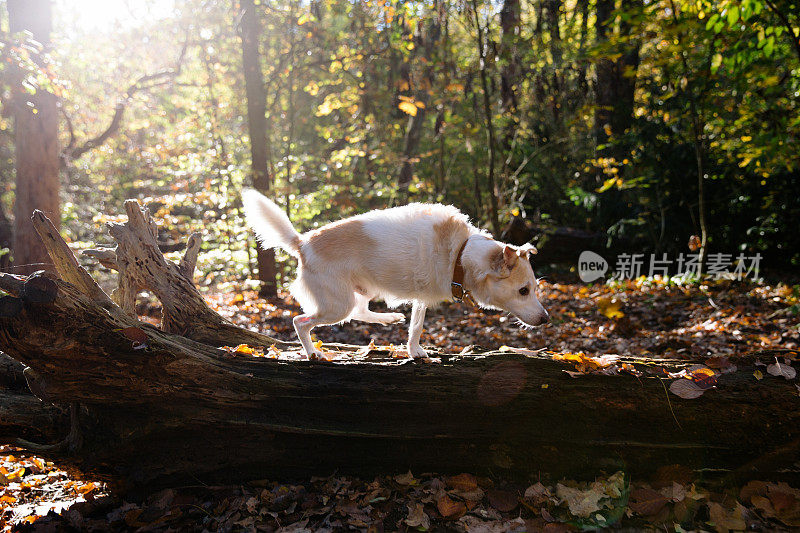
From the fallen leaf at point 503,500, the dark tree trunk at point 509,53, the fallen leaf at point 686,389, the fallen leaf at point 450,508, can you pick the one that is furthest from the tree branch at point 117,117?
the fallen leaf at point 686,389

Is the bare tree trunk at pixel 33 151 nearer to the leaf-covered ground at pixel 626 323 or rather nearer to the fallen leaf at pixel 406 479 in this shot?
the leaf-covered ground at pixel 626 323

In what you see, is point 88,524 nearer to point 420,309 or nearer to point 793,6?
point 420,309

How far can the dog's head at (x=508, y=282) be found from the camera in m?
3.65

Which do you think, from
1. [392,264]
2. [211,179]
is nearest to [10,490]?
[392,264]

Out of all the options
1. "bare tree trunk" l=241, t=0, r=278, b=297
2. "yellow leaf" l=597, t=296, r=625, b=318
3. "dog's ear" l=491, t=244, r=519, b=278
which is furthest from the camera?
"bare tree trunk" l=241, t=0, r=278, b=297

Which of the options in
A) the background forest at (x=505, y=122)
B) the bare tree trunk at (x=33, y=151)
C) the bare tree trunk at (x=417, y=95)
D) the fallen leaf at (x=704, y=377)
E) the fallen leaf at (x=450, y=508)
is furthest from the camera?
the bare tree trunk at (x=417, y=95)

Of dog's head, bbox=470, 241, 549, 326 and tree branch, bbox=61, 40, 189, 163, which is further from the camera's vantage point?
tree branch, bbox=61, 40, 189, 163

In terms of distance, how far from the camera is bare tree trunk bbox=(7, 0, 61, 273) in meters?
8.85

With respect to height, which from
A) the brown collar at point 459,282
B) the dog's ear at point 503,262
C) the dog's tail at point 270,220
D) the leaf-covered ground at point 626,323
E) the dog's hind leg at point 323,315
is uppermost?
the dog's tail at point 270,220

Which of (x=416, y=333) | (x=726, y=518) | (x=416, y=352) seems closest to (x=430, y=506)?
(x=416, y=352)

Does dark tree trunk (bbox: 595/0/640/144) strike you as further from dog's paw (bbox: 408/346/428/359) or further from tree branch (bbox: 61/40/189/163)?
tree branch (bbox: 61/40/189/163)

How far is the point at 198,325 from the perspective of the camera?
14.9 feet

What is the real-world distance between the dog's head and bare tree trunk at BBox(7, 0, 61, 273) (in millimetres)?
8400

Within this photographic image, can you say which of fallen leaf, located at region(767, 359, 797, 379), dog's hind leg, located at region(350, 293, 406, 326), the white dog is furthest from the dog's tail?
fallen leaf, located at region(767, 359, 797, 379)
